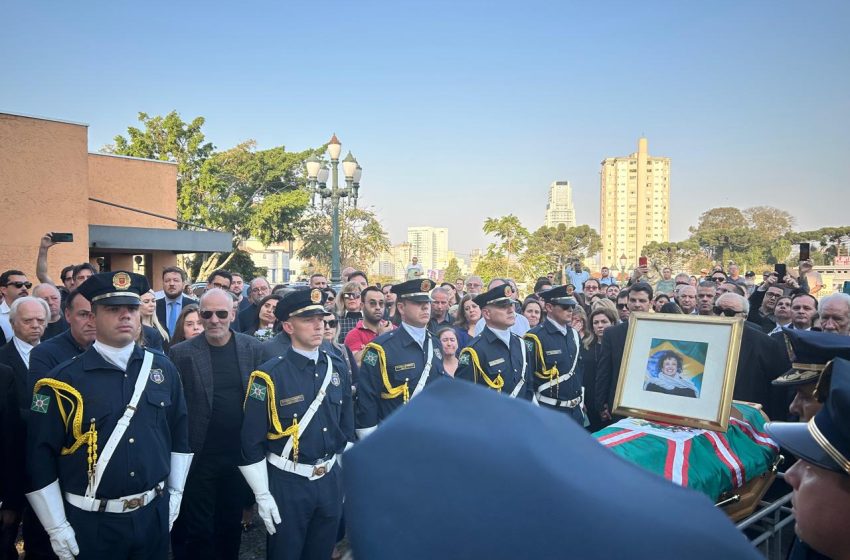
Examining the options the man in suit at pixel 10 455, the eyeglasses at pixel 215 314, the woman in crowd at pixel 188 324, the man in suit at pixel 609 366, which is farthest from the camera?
the man in suit at pixel 609 366

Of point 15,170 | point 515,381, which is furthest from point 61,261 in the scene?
point 515,381

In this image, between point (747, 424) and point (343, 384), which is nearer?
point (747, 424)

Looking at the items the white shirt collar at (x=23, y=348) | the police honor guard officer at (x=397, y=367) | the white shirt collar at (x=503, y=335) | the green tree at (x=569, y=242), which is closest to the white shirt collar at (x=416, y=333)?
the police honor guard officer at (x=397, y=367)

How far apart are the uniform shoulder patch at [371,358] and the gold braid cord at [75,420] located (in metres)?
2.39

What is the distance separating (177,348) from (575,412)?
429cm

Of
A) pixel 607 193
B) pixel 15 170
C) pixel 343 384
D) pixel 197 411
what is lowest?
pixel 197 411

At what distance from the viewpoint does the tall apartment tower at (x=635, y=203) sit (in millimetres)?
159250

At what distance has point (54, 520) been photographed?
10.9 ft

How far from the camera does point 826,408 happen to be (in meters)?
1.60

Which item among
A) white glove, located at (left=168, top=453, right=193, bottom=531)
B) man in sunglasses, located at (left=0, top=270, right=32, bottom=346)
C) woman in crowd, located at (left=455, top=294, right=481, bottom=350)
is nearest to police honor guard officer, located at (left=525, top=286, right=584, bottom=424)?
woman in crowd, located at (left=455, top=294, right=481, bottom=350)

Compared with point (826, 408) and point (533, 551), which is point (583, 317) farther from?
point (533, 551)

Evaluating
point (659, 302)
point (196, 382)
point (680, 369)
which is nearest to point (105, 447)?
point (196, 382)

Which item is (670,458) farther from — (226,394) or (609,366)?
(226,394)

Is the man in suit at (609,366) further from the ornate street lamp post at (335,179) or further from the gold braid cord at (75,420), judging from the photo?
the ornate street lamp post at (335,179)
